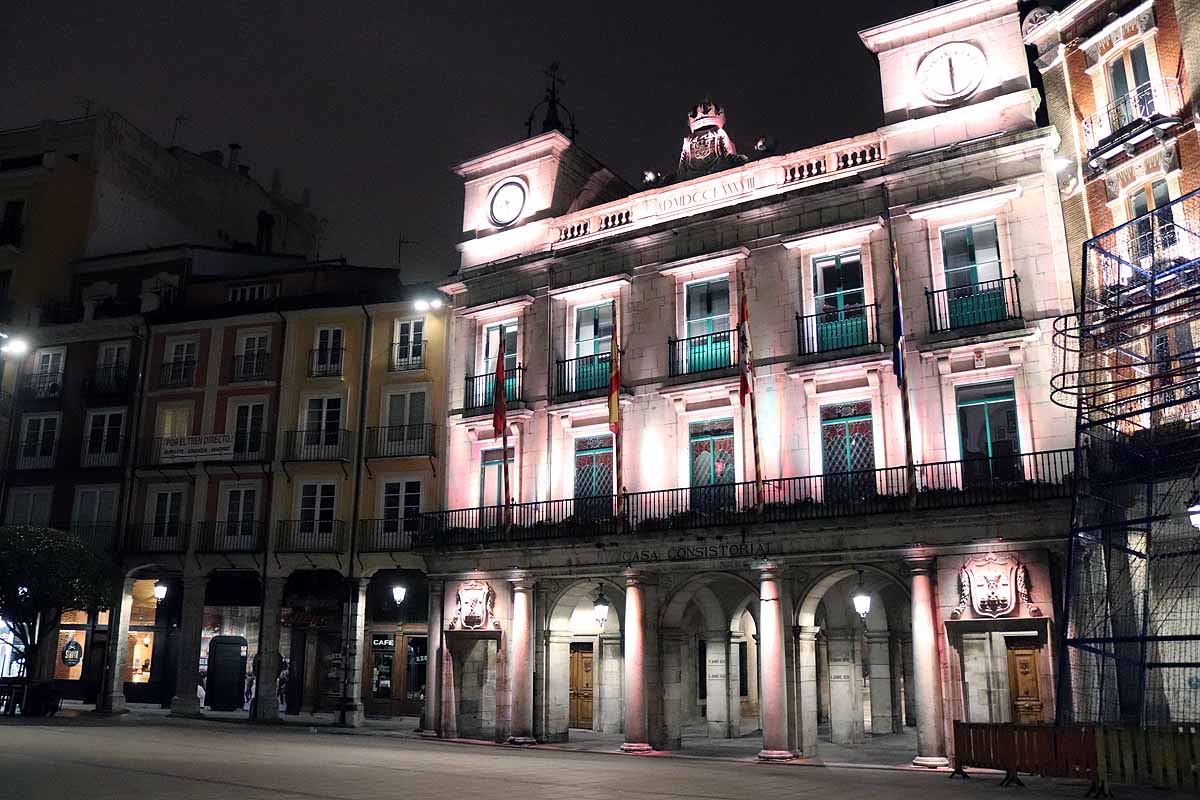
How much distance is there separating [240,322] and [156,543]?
28.3ft

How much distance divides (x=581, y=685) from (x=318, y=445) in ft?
40.6

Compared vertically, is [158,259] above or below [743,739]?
above

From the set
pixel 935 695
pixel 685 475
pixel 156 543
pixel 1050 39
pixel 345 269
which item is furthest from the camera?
pixel 345 269

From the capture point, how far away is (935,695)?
21344 millimetres

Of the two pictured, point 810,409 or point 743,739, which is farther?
point 743,739

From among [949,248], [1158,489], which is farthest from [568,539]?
[1158,489]

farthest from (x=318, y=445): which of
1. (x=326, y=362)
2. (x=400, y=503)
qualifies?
(x=400, y=503)

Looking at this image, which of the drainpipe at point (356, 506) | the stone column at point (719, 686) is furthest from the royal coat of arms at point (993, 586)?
the drainpipe at point (356, 506)

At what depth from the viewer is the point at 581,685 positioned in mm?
32781

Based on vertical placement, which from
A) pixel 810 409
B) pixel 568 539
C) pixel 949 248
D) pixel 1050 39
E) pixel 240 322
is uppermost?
pixel 1050 39

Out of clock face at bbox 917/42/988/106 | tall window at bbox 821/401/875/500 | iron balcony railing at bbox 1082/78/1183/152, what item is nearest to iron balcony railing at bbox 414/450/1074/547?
tall window at bbox 821/401/875/500

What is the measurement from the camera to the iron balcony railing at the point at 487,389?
30438 millimetres

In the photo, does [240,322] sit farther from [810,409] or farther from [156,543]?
[810,409]

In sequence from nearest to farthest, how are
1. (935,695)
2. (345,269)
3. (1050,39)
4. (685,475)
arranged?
(935,695) < (1050,39) < (685,475) < (345,269)
